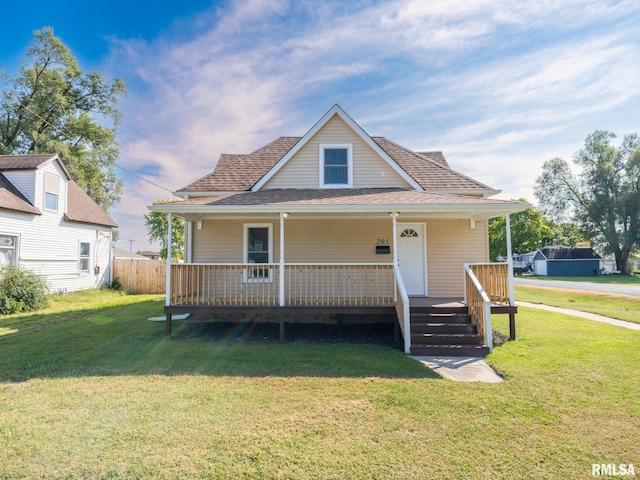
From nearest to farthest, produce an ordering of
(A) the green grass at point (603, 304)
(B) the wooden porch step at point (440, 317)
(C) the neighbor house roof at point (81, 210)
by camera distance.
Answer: (B) the wooden porch step at point (440, 317) → (A) the green grass at point (603, 304) → (C) the neighbor house roof at point (81, 210)

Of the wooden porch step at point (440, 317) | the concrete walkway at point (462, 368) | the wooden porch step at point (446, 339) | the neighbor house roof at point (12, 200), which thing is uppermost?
the neighbor house roof at point (12, 200)

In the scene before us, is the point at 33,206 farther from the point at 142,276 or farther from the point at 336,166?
the point at 336,166

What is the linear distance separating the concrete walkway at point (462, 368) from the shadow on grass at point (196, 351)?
0.27 m

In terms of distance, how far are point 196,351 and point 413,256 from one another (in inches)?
260

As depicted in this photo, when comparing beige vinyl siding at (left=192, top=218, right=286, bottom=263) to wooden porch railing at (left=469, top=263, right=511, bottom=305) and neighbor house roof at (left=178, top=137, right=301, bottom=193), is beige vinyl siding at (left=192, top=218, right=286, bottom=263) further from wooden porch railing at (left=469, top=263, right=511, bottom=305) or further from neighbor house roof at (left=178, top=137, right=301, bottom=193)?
wooden porch railing at (left=469, top=263, right=511, bottom=305)

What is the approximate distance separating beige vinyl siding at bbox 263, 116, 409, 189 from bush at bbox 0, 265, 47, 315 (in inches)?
365

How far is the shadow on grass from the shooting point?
5.71 meters

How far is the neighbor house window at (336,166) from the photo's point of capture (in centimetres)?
1060

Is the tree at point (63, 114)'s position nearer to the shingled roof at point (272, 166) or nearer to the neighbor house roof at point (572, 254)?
the shingled roof at point (272, 166)

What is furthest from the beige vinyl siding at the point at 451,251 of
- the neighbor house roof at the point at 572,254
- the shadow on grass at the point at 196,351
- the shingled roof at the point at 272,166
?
the neighbor house roof at the point at 572,254

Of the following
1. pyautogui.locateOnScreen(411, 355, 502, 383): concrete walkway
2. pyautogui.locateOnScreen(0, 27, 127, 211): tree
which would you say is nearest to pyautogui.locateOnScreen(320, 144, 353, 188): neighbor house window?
pyautogui.locateOnScreen(411, 355, 502, 383): concrete walkway

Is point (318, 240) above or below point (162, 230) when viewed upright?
below

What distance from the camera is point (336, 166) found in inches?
420

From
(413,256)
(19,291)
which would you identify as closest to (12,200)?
(19,291)
